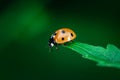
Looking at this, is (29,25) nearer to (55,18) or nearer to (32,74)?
(55,18)

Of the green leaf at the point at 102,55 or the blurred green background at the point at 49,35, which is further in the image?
the blurred green background at the point at 49,35

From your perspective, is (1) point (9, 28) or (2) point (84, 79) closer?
(2) point (84, 79)

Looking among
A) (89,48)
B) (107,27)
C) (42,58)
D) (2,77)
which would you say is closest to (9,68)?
(2,77)

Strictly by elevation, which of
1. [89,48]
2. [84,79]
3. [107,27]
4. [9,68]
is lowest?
A: [89,48]

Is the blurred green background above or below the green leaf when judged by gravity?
above

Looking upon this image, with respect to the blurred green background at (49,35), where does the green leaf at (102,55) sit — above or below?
below

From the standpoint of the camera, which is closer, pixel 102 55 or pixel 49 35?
pixel 102 55

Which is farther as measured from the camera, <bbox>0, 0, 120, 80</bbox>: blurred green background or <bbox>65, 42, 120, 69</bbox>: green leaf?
<bbox>0, 0, 120, 80</bbox>: blurred green background

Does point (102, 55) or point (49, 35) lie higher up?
point (49, 35)
